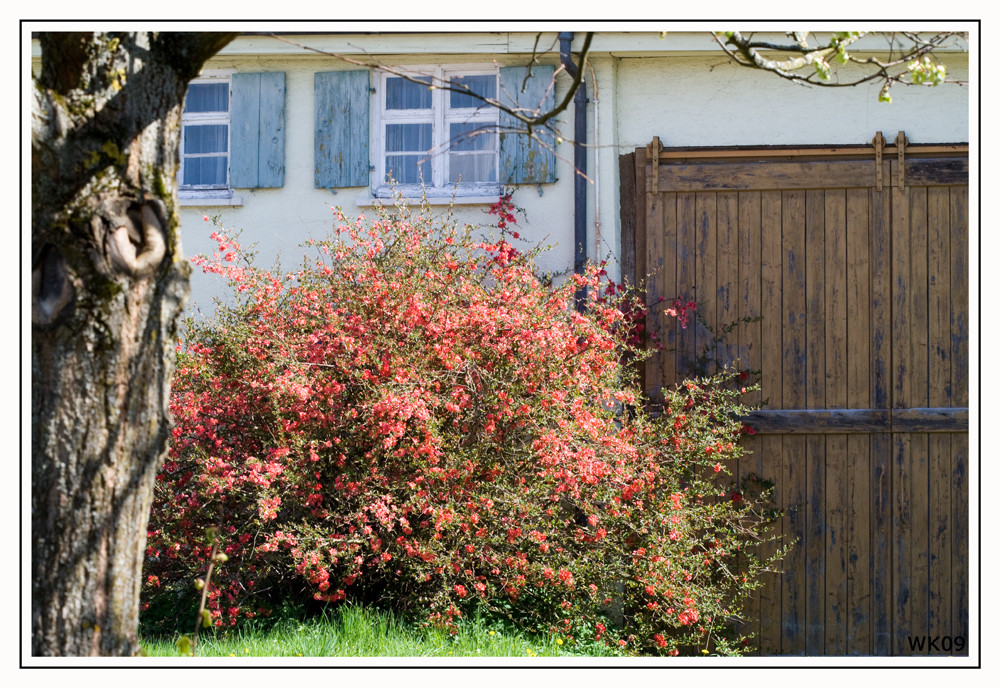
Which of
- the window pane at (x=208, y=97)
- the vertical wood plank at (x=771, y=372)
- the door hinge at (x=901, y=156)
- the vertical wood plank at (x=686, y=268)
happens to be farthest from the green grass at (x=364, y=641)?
the window pane at (x=208, y=97)

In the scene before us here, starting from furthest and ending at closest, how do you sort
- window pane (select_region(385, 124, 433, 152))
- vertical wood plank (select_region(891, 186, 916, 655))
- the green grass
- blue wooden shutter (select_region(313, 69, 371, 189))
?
1. window pane (select_region(385, 124, 433, 152))
2. blue wooden shutter (select_region(313, 69, 371, 189))
3. vertical wood plank (select_region(891, 186, 916, 655))
4. the green grass

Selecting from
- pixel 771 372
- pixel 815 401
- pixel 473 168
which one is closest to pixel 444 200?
pixel 473 168

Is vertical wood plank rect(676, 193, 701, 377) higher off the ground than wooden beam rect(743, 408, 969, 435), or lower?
higher

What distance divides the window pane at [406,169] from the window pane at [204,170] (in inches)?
48.9

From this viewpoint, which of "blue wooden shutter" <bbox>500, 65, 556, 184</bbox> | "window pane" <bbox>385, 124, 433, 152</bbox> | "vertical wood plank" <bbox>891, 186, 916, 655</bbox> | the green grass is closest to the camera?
the green grass

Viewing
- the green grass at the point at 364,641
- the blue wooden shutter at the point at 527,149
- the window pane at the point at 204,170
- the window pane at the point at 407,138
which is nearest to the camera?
the green grass at the point at 364,641

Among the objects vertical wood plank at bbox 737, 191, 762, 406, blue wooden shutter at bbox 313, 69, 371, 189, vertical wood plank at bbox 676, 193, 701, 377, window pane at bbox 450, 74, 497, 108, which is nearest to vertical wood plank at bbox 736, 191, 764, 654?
vertical wood plank at bbox 737, 191, 762, 406

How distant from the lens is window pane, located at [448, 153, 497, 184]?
6.80 m

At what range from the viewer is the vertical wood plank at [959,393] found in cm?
641

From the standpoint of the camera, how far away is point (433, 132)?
22.4ft

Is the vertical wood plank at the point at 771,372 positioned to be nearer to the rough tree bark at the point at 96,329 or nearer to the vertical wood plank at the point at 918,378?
the vertical wood plank at the point at 918,378

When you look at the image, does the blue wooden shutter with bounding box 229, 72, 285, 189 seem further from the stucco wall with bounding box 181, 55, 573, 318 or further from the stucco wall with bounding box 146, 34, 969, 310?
the stucco wall with bounding box 146, 34, 969, 310

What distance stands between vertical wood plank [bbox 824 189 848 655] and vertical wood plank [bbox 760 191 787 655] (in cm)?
31

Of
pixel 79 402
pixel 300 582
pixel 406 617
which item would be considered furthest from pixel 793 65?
pixel 300 582
